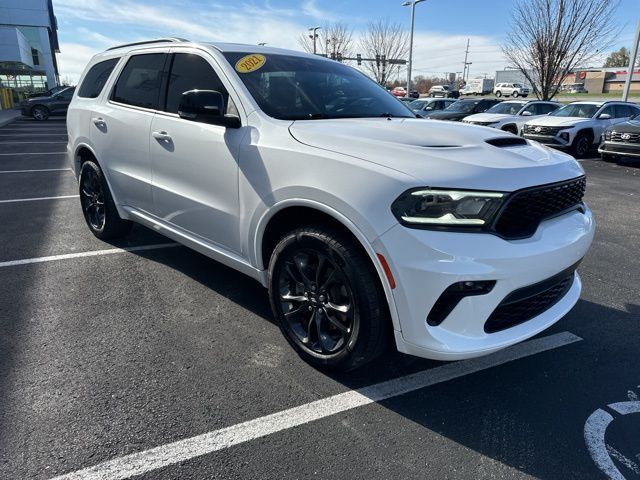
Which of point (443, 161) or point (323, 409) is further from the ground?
point (443, 161)

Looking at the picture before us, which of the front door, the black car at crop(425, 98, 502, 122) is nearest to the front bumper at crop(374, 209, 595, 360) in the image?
the front door

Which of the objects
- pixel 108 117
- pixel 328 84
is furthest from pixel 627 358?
pixel 108 117

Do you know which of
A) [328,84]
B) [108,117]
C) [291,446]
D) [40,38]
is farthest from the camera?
[40,38]

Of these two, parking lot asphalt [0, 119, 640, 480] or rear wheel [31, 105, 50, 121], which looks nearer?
parking lot asphalt [0, 119, 640, 480]

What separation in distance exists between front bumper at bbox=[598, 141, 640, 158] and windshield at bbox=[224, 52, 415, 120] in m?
10.7

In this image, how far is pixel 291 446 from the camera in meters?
2.21

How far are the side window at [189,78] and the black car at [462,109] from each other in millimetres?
15118

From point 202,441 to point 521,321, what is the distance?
174 centimetres

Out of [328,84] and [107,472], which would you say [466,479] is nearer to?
[107,472]

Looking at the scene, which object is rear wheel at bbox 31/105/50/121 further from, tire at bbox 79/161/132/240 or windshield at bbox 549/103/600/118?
windshield at bbox 549/103/600/118

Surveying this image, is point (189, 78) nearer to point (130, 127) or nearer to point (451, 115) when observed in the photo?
point (130, 127)

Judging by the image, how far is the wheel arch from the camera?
229 cm

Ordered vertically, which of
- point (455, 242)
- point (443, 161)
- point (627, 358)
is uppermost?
point (443, 161)

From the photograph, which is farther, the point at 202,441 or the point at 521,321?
the point at 521,321
